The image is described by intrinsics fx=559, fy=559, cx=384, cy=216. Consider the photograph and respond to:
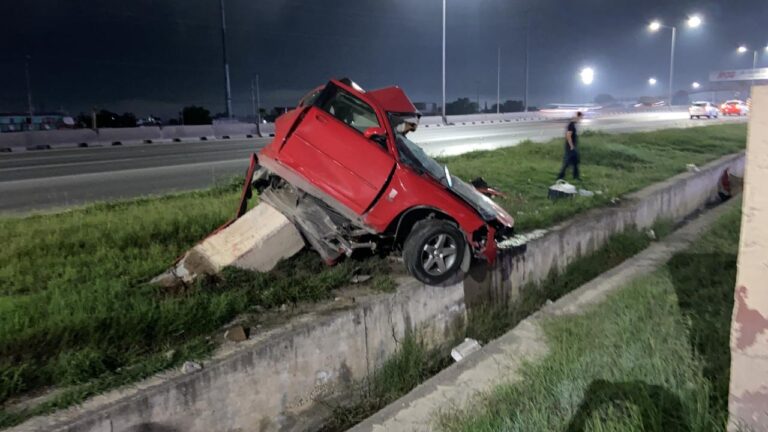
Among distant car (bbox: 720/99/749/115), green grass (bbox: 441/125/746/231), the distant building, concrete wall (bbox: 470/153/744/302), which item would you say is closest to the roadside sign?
distant car (bbox: 720/99/749/115)

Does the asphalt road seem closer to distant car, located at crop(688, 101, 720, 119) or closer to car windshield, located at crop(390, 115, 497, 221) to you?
car windshield, located at crop(390, 115, 497, 221)

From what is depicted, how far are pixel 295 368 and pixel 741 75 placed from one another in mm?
54161

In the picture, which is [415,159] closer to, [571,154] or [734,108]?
[571,154]

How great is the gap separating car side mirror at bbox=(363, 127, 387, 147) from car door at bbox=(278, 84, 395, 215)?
0.12 feet

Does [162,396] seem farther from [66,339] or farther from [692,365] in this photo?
[692,365]

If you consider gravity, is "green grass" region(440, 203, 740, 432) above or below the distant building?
below

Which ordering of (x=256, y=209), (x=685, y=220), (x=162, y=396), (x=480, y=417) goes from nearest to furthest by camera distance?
(x=480, y=417)
(x=162, y=396)
(x=256, y=209)
(x=685, y=220)


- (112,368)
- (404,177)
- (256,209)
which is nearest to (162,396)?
(112,368)

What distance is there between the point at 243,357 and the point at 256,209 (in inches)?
75.9

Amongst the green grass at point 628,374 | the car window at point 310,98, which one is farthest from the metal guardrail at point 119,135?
the green grass at point 628,374

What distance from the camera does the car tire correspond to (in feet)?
17.1

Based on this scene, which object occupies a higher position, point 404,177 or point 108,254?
point 404,177

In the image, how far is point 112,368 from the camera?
12.0 feet

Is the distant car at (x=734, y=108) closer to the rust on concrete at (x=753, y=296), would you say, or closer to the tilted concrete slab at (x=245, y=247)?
the tilted concrete slab at (x=245, y=247)
